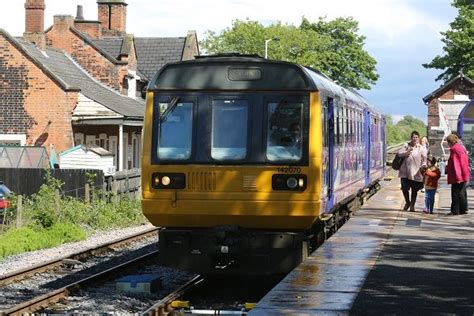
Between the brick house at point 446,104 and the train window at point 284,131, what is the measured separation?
15219 mm

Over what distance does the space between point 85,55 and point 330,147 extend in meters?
29.3

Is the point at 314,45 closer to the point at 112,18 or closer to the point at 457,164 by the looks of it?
the point at 112,18

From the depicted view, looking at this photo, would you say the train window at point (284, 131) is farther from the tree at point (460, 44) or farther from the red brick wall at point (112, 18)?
the tree at point (460, 44)

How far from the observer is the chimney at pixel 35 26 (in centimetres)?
3944

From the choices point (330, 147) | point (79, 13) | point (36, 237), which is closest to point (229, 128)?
point (330, 147)

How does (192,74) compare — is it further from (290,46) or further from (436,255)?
(290,46)

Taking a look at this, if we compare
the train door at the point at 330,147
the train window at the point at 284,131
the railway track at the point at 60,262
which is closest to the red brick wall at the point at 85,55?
the railway track at the point at 60,262

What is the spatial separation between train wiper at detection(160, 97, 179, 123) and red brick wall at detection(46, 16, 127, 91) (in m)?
28.8

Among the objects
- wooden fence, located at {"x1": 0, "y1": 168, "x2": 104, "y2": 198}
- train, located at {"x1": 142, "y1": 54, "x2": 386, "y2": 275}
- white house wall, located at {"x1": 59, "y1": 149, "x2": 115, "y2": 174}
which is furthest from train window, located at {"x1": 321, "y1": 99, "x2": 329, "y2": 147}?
white house wall, located at {"x1": 59, "y1": 149, "x2": 115, "y2": 174}

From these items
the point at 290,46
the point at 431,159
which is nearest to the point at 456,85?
the point at 290,46

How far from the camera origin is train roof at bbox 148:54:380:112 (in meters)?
12.5

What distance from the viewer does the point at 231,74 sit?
1261 centimetres

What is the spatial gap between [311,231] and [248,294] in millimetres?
1157

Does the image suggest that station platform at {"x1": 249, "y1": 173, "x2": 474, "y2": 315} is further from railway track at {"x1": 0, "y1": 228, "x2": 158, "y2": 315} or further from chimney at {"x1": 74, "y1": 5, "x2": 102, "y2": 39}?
chimney at {"x1": 74, "y1": 5, "x2": 102, "y2": 39}
